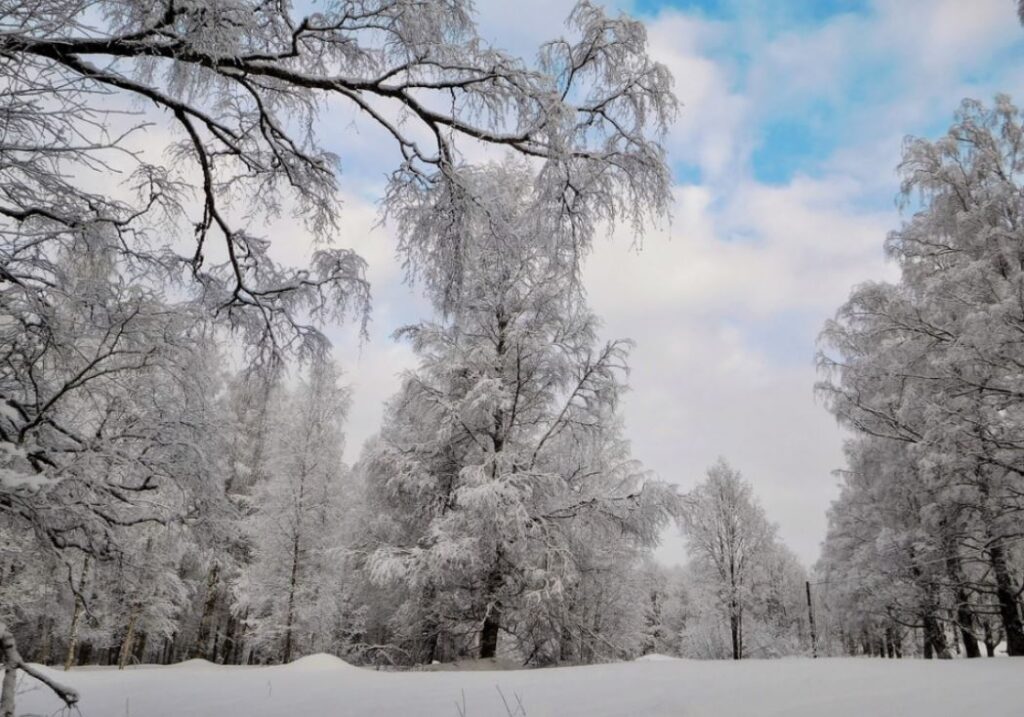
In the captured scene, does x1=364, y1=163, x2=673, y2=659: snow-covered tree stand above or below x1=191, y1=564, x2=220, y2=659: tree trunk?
above

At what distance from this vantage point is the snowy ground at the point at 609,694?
320 cm

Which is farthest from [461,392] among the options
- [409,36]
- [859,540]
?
[859,540]

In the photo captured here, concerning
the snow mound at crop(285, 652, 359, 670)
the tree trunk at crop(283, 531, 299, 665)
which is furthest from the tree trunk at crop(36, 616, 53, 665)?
the snow mound at crop(285, 652, 359, 670)

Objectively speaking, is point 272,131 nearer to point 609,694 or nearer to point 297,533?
point 609,694

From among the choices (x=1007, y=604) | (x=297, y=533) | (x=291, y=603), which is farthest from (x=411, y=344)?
(x=1007, y=604)

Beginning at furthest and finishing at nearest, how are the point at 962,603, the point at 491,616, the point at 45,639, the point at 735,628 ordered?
the point at 735,628 < the point at 45,639 < the point at 962,603 < the point at 491,616

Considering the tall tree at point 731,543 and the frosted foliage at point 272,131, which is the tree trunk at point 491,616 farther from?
the tall tree at point 731,543

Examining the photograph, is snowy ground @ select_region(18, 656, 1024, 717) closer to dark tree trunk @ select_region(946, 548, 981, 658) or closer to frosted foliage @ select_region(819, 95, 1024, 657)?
frosted foliage @ select_region(819, 95, 1024, 657)

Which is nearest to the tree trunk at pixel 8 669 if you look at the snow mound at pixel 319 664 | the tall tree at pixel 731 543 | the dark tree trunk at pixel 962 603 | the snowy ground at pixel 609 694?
the snowy ground at pixel 609 694

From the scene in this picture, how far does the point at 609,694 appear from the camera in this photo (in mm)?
3889

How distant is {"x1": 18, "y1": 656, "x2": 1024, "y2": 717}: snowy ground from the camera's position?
320 centimetres

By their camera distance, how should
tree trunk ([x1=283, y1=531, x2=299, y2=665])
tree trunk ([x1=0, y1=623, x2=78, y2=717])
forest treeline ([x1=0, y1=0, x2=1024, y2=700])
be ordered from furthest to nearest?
tree trunk ([x1=283, y1=531, x2=299, y2=665]) < forest treeline ([x1=0, y1=0, x2=1024, y2=700]) < tree trunk ([x1=0, y1=623, x2=78, y2=717])

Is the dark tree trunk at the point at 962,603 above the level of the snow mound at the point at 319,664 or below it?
above

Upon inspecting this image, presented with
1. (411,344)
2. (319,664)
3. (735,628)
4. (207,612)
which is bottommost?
(735,628)
